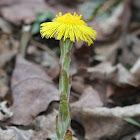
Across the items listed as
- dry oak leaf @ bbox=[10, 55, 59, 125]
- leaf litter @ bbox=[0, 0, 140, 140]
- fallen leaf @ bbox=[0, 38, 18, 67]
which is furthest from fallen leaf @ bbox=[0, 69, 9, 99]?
fallen leaf @ bbox=[0, 38, 18, 67]

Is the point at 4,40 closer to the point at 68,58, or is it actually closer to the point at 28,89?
the point at 28,89

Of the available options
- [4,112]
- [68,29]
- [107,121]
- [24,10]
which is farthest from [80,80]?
[24,10]

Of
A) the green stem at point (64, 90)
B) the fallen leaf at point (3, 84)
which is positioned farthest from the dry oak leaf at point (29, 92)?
the green stem at point (64, 90)

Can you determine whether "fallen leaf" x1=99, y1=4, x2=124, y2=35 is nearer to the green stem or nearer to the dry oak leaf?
the dry oak leaf

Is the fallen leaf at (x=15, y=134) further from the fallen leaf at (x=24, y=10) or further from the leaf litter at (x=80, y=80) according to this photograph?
the fallen leaf at (x=24, y=10)

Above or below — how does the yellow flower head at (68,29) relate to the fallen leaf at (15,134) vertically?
above

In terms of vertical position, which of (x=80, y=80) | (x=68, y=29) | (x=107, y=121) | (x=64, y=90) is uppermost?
→ (x=68, y=29)

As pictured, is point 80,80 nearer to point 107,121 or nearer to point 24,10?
point 107,121
